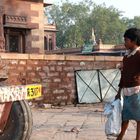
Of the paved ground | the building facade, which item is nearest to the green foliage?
the building facade

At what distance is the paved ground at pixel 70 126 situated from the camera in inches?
267

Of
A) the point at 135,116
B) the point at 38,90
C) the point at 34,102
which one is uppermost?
the point at 38,90

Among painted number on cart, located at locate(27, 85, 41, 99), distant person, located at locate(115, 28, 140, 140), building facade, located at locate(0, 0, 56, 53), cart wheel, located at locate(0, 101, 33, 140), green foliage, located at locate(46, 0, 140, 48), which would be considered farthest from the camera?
green foliage, located at locate(46, 0, 140, 48)

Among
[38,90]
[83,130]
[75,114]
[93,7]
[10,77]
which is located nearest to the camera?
[38,90]

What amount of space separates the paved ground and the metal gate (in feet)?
6.73

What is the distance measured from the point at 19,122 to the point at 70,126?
2.82 m

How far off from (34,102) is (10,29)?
603 centimetres

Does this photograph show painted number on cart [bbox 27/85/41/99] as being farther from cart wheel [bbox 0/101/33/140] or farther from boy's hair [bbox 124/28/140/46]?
boy's hair [bbox 124/28/140/46]

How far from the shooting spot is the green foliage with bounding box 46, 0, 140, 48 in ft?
234

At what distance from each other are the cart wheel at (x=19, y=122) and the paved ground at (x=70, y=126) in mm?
1434

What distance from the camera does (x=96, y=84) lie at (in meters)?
13.1

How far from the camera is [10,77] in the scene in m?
11.7

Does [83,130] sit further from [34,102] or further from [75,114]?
[34,102]

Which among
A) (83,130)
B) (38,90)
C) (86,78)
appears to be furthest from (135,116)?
(86,78)
